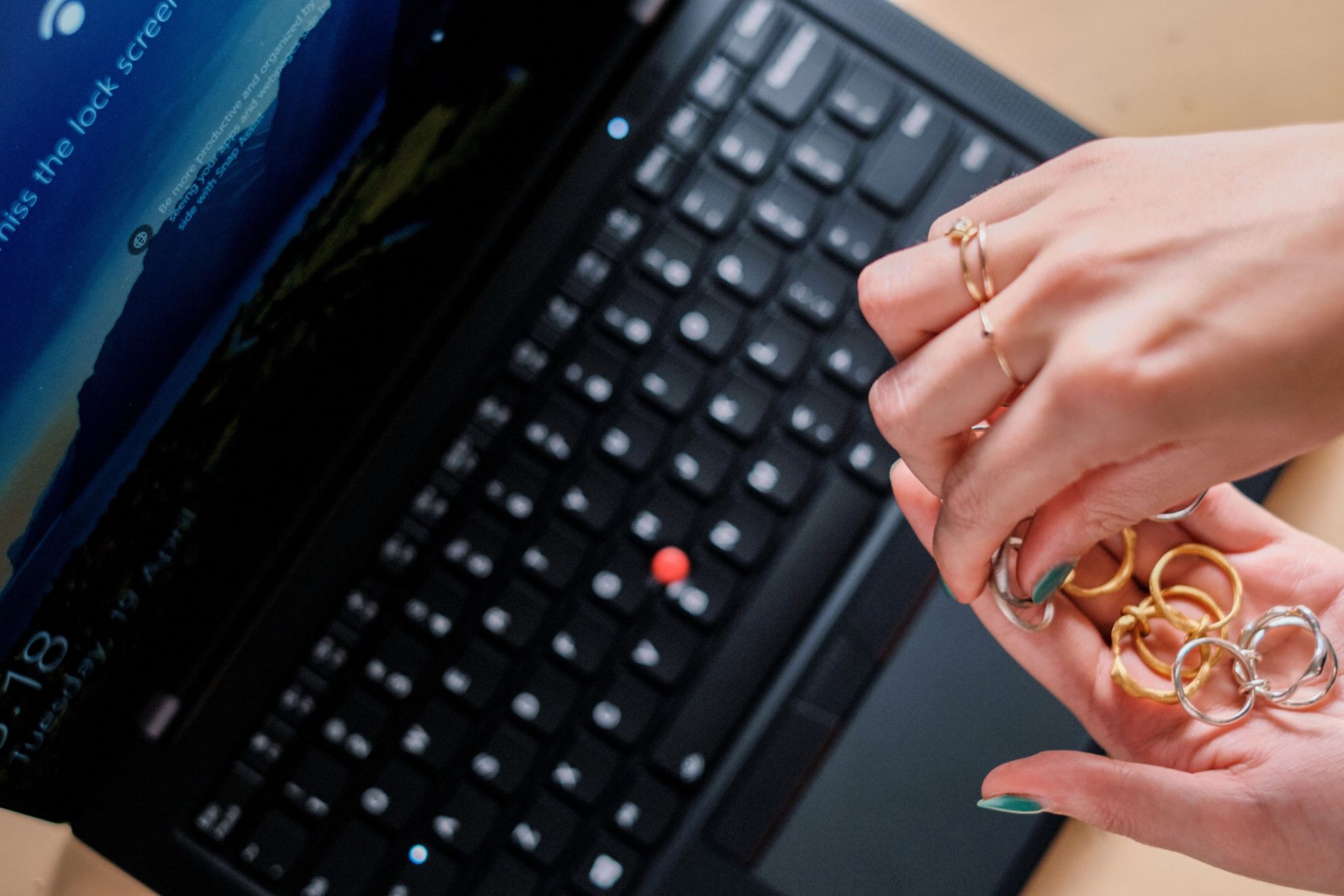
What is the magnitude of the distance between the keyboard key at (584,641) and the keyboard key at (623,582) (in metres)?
0.01

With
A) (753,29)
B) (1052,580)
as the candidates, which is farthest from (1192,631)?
(753,29)

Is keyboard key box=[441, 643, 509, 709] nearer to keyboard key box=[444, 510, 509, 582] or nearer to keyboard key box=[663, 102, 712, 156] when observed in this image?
keyboard key box=[444, 510, 509, 582]

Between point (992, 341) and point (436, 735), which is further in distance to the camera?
point (436, 735)

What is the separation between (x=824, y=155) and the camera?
24.0 inches

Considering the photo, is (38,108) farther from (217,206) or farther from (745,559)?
(745,559)

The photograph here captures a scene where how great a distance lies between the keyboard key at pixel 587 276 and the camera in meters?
0.60

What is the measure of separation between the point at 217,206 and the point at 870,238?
367 millimetres

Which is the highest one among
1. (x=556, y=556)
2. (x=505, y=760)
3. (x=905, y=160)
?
(x=905, y=160)

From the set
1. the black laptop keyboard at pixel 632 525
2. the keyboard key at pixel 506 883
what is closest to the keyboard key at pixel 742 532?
the black laptop keyboard at pixel 632 525

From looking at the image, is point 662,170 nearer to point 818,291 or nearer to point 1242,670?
point 818,291

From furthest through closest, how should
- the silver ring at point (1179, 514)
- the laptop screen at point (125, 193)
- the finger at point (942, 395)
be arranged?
the silver ring at point (1179, 514) → the finger at point (942, 395) → the laptop screen at point (125, 193)

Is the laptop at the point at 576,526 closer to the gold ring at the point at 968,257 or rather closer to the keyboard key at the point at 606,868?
the keyboard key at the point at 606,868

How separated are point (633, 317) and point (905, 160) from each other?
0.64 feet

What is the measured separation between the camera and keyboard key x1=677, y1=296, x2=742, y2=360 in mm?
594
